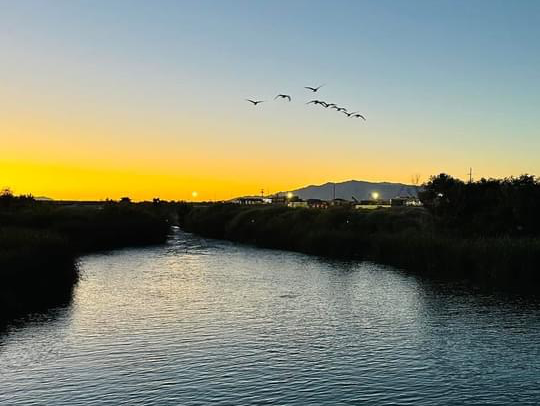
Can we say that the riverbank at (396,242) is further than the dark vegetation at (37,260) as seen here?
Yes

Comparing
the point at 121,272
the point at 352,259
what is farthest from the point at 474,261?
the point at 121,272

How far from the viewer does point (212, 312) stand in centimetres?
3312

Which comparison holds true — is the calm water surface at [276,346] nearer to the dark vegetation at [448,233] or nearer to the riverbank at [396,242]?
the riverbank at [396,242]

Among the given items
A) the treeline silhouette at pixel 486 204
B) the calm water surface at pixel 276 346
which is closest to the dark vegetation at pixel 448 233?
the treeline silhouette at pixel 486 204

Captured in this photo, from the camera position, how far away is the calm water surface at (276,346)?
1986 centimetres

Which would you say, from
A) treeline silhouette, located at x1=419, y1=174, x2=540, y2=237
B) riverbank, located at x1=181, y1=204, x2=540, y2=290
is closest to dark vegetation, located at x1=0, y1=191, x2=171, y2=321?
riverbank, located at x1=181, y1=204, x2=540, y2=290

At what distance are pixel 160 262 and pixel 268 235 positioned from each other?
86.9 ft

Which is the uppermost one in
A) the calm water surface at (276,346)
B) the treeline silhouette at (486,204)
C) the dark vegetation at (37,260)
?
the treeline silhouette at (486,204)

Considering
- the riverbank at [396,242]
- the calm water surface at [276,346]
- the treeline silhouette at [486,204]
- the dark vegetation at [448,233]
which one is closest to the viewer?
the calm water surface at [276,346]

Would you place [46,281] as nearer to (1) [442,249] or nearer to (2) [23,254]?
(2) [23,254]

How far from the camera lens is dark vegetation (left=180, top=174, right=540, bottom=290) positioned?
44.4m

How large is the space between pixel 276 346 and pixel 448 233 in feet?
125

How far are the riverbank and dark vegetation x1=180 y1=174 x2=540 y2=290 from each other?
0.23 ft

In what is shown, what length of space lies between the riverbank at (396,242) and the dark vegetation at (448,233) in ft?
0.23
